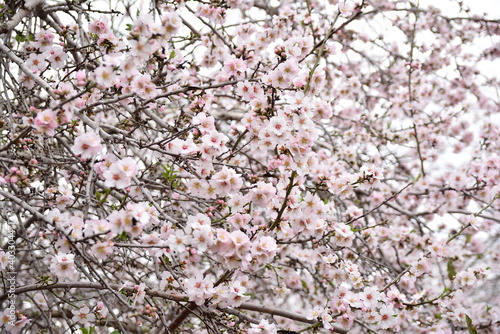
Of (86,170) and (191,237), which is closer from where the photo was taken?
(191,237)

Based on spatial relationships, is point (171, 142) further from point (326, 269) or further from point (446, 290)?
point (446, 290)

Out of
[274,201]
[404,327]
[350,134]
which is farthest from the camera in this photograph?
[350,134]

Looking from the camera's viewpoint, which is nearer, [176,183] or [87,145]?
[87,145]

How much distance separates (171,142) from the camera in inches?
76.3

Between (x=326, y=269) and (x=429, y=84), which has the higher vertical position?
(x=429, y=84)

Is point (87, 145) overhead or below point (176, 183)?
below

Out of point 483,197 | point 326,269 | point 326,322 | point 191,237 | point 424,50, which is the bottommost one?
point 326,322

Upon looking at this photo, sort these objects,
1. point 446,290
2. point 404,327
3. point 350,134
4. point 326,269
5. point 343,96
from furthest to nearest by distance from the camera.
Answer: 1. point 343,96
2. point 350,134
3. point 404,327
4. point 326,269
5. point 446,290

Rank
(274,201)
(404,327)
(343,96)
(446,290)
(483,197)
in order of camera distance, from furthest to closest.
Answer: (343,96) < (483,197) < (404,327) < (446,290) < (274,201)

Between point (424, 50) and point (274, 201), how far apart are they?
3929 millimetres

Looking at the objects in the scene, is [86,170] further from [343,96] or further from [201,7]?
[343,96]

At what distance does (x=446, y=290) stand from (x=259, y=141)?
156 centimetres

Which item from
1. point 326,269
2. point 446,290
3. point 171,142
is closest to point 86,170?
point 171,142

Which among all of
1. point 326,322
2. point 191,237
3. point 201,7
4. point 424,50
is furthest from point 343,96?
point 191,237
